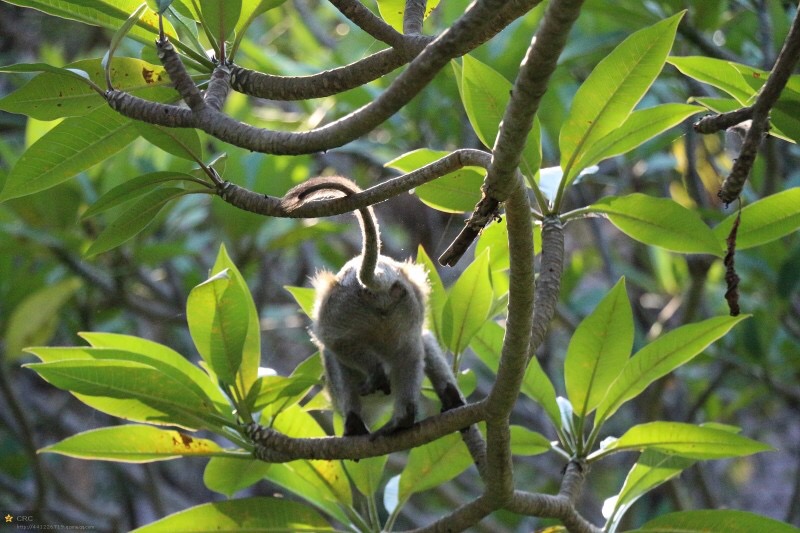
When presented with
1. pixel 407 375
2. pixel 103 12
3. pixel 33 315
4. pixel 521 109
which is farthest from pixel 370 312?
pixel 33 315

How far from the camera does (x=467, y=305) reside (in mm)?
2578

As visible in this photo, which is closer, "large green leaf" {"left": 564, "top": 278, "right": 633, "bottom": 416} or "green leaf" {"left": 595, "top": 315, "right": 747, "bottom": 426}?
"green leaf" {"left": 595, "top": 315, "right": 747, "bottom": 426}

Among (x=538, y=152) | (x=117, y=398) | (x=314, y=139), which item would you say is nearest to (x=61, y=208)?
(x=117, y=398)

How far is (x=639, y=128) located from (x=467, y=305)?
2.22 ft

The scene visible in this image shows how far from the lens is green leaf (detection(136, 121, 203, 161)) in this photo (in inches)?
81.5

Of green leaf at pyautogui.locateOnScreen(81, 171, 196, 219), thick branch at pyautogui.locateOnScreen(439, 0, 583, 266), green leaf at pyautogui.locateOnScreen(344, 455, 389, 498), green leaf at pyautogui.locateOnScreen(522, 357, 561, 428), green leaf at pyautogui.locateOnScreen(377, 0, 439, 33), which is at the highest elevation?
green leaf at pyautogui.locateOnScreen(377, 0, 439, 33)

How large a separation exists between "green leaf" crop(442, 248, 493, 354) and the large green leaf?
0.29m

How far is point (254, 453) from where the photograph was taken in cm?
242

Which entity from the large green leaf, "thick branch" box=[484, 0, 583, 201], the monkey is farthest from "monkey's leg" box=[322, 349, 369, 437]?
"thick branch" box=[484, 0, 583, 201]

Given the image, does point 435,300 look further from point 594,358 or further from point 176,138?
point 176,138

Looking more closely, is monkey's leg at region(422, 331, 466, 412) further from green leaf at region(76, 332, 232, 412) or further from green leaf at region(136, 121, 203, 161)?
green leaf at region(136, 121, 203, 161)

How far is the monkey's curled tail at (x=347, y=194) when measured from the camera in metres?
1.92

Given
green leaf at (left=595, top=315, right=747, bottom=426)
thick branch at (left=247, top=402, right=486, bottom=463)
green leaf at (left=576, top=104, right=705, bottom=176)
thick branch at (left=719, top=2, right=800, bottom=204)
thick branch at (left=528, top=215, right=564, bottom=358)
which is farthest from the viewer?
green leaf at (left=595, top=315, right=747, bottom=426)

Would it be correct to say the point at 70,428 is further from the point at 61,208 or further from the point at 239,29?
the point at 239,29
